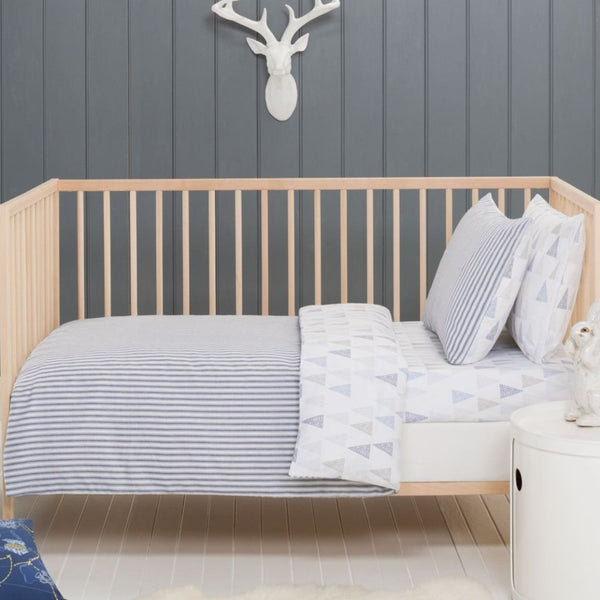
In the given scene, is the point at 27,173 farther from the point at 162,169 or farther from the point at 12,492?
the point at 12,492

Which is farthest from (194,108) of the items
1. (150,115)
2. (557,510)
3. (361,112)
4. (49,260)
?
(557,510)

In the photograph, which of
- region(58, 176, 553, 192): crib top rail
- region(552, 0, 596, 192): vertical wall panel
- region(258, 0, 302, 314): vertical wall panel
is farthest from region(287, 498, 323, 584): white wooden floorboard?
region(552, 0, 596, 192): vertical wall panel

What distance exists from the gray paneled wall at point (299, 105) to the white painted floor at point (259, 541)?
124 cm

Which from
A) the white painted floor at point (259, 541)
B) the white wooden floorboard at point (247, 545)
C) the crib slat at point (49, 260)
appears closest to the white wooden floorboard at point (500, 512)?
the white painted floor at point (259, 541)

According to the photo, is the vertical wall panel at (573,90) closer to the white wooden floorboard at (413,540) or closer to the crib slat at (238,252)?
the crib slat at (238,252)

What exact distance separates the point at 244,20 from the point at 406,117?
2.32ft

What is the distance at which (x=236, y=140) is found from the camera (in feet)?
12.2

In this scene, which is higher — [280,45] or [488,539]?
[280,45]

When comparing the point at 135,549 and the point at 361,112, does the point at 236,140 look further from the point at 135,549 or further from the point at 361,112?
the point at 135,549

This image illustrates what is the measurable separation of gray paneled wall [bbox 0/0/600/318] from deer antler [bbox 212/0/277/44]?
0.29 feet

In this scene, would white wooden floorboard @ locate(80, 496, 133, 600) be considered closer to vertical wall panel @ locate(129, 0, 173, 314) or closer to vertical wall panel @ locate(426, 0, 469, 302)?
vertical wall panel @ locate(129, 0, 173, 314)

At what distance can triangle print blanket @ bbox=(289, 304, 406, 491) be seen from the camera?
2.17m

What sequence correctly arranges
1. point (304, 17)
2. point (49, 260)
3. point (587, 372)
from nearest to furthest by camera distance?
point (587, 372) < point (49, 260) < point (304, 17)

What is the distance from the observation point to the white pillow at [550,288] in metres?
2.24
